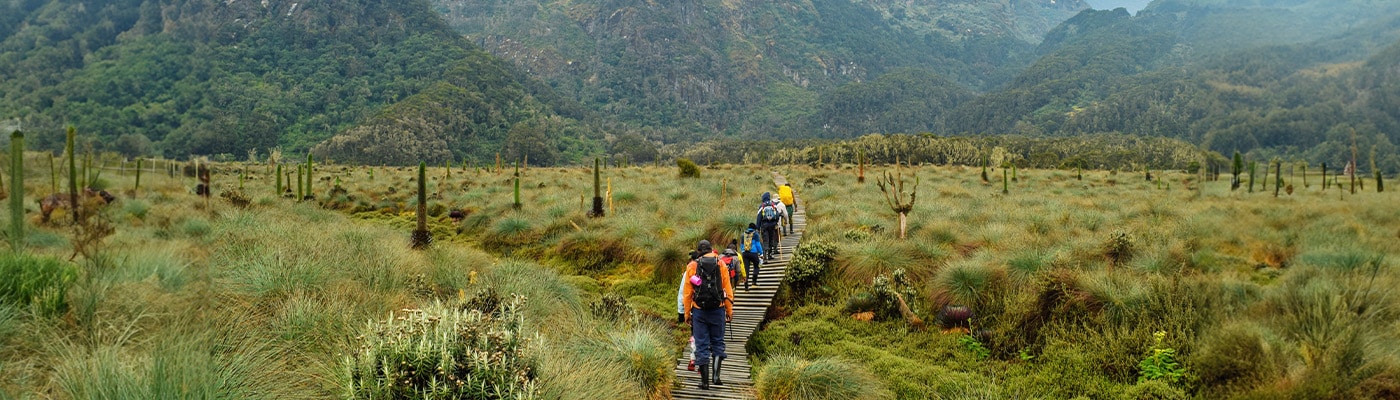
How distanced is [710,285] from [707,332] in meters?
0.66

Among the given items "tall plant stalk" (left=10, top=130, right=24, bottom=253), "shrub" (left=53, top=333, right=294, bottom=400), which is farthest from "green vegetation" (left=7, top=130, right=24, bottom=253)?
"shrub" (left=53, top=333, right=294, bottom=400)

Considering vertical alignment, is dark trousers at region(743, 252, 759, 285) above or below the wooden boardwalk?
above

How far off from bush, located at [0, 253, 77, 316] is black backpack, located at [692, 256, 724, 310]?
6.61 meters

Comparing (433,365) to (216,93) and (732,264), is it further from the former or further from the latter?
(216,93)

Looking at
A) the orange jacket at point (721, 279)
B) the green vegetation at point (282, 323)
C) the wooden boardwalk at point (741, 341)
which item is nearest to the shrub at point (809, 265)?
the wooden boardwalk at point (741, 341)

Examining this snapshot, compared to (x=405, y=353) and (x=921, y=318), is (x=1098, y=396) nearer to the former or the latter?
(x=921, y=318)

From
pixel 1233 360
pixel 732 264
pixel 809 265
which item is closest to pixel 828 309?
pixel 809 265

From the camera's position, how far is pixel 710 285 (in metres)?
8.14

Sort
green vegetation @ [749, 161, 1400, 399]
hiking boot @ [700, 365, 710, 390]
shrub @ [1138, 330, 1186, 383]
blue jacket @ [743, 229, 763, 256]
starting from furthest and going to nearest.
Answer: blue jacket @ [743, 229, 763, 256] → hiking boot @ [700, 365, 710, 390] → shrub @ [1138, 330, 1186, 383] → green vegetation @ [749, 161, 1400, 399]

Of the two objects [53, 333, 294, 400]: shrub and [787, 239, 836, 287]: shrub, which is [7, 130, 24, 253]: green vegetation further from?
[787, 239, 836, 287]: shrub

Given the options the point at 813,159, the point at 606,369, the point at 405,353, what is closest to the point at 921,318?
the point at 606,369

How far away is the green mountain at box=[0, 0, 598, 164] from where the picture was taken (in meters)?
120

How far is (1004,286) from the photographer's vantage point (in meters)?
11.1

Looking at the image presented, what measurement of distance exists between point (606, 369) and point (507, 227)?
15212mm
